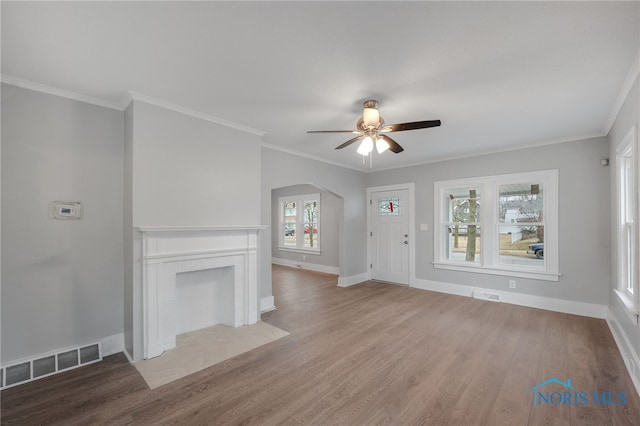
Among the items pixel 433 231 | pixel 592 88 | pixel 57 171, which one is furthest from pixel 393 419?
pixel 433 231

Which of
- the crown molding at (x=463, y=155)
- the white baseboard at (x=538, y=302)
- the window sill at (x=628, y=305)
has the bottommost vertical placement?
the white baseboard at (x=538, y=302)

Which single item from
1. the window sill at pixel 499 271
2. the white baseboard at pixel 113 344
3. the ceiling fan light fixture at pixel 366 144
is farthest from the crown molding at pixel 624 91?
the white baseboard at pixel 113 344

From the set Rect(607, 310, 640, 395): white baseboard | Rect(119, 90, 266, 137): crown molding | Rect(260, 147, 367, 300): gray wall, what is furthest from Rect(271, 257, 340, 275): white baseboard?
Rect(607, 310, 640, 395): white baseboard

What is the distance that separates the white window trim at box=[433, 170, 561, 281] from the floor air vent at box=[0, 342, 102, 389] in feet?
16.7

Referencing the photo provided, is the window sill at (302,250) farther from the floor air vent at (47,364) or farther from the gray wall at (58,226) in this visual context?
the floor air vent at (47,364)

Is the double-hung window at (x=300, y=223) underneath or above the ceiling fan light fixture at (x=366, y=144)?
underneath

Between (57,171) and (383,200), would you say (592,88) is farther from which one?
(57,171)

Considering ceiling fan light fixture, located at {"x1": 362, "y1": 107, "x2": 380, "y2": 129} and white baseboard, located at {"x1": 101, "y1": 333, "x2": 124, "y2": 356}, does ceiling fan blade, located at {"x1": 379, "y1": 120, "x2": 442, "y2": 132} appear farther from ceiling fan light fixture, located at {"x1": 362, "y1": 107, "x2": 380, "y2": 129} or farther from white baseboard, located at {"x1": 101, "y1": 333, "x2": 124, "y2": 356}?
white baseboard, located at {"x1": 101, "y1": 333, "x2": 124, "y2": 356}

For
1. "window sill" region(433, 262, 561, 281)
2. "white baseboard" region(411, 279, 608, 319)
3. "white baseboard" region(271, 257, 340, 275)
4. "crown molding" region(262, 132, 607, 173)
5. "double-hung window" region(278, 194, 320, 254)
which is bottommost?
"white baseboard" region(271, 257, 340, 275)

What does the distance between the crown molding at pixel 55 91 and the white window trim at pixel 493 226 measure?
5.04 m

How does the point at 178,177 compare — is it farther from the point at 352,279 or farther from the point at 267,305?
the point at 352,279

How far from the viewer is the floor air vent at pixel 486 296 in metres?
4.60

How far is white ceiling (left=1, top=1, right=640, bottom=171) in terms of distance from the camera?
1.63m

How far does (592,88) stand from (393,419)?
3.22 metres
